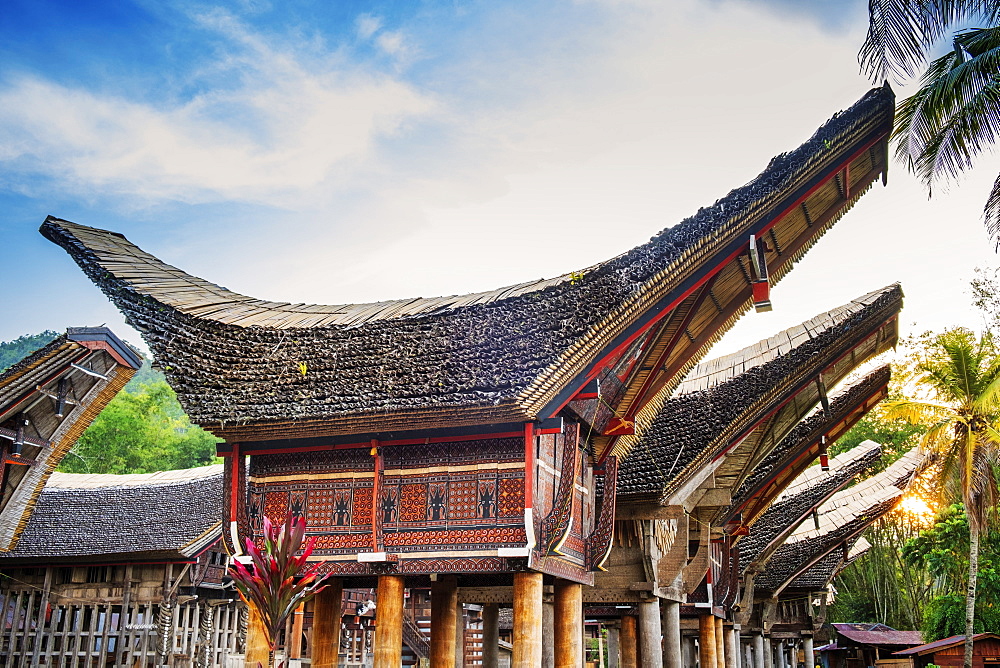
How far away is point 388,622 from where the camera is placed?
12.3 meters

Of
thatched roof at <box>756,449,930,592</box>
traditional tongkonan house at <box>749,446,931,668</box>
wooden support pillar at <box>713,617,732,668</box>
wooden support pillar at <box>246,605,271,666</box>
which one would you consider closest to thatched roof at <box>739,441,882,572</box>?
traditional tongkonan house at <box>749,446,931,668</box>

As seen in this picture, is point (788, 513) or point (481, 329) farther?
point (788, 513)

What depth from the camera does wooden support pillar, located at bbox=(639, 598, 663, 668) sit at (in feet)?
55.0

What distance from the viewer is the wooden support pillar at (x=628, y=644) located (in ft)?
66.5

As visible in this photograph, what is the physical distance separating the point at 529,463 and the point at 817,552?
19.5m

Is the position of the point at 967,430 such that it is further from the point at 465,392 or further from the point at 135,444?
the point at 135,444

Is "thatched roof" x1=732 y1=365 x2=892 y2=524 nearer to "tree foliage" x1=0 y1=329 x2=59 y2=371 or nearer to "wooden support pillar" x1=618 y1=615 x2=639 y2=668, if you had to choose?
"wooden support pillar" x1=618 y1=615 x2=639 y2=668

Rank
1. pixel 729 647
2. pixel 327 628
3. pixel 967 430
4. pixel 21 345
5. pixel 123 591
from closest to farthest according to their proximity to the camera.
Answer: pixel 327 628
pixel 123 591
pixel 967 430
pixel 729 647
pixel 21 345

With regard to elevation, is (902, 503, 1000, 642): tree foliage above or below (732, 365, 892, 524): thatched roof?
below

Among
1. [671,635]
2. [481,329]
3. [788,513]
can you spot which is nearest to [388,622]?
[481,329]

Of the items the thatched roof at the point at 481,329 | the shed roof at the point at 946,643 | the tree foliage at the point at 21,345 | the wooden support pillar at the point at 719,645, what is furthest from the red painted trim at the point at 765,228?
the tree foliage at the point at 21,345

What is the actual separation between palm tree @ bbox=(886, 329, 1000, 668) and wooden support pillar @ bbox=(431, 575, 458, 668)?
1511cm

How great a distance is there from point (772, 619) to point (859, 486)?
5.42 metres

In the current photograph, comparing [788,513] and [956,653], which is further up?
[788,513]
